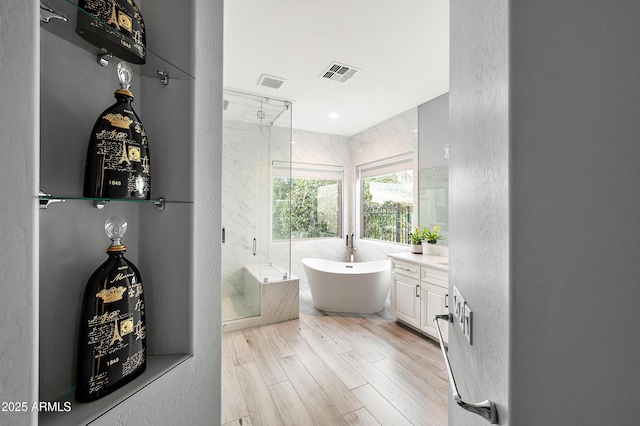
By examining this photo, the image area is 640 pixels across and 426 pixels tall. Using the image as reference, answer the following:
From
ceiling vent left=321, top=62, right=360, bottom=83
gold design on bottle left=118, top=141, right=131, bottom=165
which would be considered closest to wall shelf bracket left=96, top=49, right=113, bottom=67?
gold design on bottle left=118, top=141, right=131, bottom=165

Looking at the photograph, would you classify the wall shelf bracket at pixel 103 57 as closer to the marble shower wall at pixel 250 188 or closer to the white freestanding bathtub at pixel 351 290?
the marble shower wall at pixel 250 188

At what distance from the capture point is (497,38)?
0.50m

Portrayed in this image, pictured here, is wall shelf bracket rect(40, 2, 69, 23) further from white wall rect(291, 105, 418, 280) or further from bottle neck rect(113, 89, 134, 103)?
white wall rect(291, 105, 418, 280)

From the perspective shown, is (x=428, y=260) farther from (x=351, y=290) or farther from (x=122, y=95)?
(x=122, y=95)

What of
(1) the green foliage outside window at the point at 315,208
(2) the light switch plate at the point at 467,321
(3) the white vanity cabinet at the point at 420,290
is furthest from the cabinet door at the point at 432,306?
(1) the green foliage outside window at the point at 315,208

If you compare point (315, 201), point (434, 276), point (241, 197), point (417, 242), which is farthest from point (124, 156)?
point (315, 201)

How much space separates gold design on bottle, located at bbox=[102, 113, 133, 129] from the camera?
0.70m

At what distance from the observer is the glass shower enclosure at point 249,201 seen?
3105mm

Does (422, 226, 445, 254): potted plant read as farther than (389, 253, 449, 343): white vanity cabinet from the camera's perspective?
Yes

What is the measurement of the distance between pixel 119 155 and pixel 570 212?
96cm

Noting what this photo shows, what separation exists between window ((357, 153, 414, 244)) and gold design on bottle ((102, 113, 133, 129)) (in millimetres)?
3684

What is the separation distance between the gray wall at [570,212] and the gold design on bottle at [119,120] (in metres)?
0.88

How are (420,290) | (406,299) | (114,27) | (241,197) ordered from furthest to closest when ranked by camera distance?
(241,197)
(406,299)
(420,290)
(114,27)

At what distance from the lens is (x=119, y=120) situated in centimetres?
71
